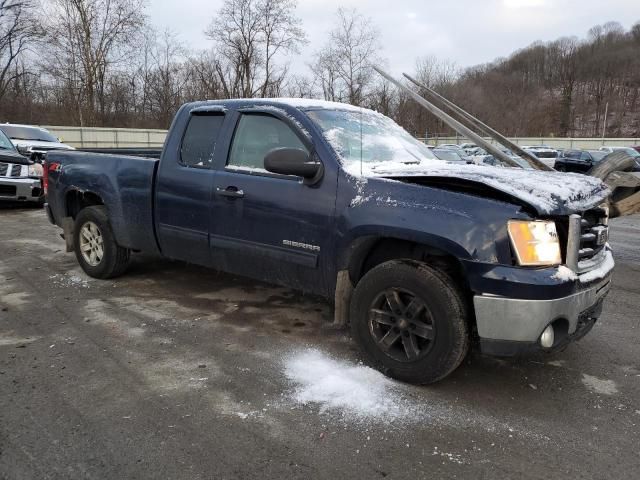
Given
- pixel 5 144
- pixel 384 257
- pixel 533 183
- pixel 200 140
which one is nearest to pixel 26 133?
pixel 5 144

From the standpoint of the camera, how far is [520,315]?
2.94 m

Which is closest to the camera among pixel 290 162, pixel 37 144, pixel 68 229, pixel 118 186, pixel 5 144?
pixel 290 162

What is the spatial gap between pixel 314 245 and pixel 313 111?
1108 millimetres

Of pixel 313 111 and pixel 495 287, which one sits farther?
pixel 313 111

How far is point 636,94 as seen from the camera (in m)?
113

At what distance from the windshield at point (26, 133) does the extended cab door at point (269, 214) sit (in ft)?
41.7

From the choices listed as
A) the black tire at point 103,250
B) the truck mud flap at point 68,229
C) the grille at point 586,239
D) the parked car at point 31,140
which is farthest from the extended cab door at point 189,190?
the parked car at point 31,140

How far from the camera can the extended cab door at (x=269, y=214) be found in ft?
12.3

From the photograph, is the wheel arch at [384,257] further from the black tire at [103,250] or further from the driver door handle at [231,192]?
the black tire at [103,250]

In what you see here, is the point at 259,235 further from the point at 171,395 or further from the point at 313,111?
the point at 171,395

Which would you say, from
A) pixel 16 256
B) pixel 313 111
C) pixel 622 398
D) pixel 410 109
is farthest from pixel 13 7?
pixel 622 398

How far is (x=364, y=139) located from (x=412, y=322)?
159 centimetres

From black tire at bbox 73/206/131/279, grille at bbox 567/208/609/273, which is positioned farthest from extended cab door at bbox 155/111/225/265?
grille at bbox 567/208/609/273

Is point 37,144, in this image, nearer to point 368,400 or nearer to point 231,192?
point 231,192
